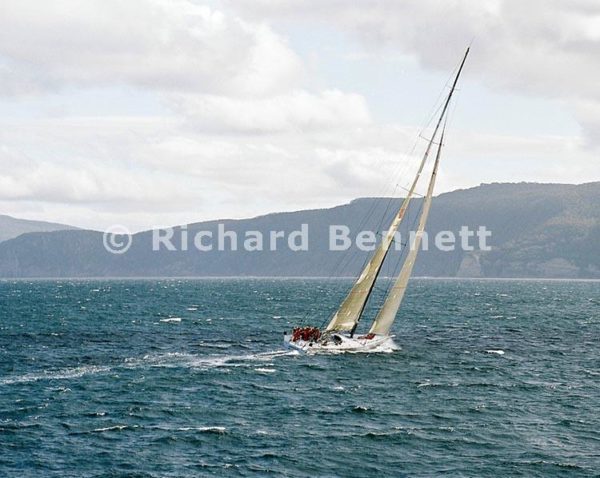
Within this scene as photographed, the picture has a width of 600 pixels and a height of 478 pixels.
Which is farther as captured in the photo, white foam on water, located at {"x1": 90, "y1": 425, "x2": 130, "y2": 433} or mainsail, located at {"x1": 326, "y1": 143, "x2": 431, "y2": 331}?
mainsail, located at {"x1": 326, "y1": 143, "x2": 431, "y2": 331}

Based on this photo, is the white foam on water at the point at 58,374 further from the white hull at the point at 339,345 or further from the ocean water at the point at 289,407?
the white hull at the point at 339,345

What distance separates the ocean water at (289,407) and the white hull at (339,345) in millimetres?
1769

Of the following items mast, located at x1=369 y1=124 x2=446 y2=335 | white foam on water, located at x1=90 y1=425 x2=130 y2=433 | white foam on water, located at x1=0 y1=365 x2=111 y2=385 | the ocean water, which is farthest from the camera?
Answer: mast, located at x1=369 y1=124 x2=446 y2=335

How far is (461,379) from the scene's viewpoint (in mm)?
59719

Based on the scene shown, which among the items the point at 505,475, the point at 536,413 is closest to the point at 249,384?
the point at 536,413

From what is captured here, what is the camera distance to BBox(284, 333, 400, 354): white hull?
2805 inches

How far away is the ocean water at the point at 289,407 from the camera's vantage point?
1518 inches

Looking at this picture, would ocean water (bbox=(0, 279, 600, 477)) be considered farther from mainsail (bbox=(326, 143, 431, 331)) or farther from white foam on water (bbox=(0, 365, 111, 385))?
mainsail (bbox=(326, 143, 431, 331))

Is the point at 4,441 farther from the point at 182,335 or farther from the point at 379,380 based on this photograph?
the point at 182,335

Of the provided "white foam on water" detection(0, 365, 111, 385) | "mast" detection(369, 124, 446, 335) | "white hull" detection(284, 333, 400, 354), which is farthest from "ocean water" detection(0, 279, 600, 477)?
"mast" detection(369, 124, 446, 335)

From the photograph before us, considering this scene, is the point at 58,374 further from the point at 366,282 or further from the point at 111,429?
the point at 366,282

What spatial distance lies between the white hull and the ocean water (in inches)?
69.6

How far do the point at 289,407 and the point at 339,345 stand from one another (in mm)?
22369

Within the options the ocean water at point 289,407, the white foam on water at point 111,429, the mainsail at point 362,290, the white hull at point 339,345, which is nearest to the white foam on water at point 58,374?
the ocean water at point 289,407
